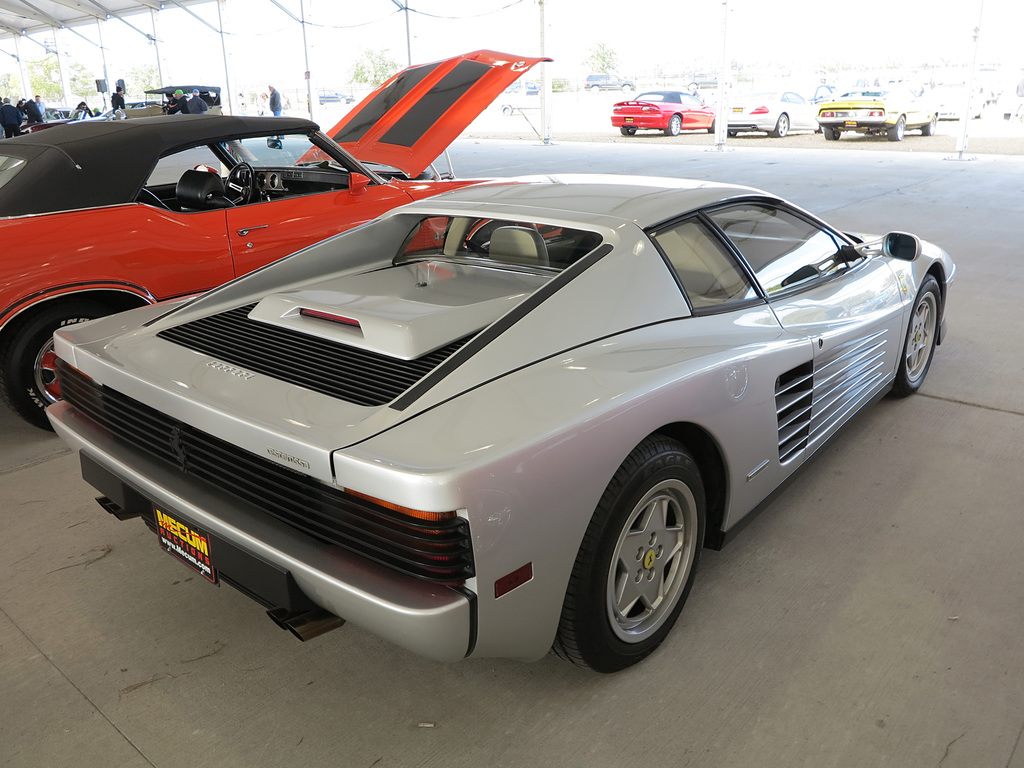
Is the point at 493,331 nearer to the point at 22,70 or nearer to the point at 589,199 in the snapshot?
the point at 589,199

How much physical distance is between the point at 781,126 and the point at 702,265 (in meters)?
20.3

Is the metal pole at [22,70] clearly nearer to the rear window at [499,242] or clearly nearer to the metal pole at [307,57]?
the metal pole at [307,57]

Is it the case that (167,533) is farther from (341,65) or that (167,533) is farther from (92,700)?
(341,65)

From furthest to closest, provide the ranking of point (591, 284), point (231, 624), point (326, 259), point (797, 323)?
point (326, 259) → point (797, 323) → point (231, 624) → point (591, 284)

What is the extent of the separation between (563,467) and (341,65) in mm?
26780

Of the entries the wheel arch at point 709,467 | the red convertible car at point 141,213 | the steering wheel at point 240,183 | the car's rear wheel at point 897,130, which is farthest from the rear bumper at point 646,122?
the wheel arch at point 709,467

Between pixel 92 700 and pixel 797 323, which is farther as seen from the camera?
pixel 797 323

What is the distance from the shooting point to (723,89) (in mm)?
17844

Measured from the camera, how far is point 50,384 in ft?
12.3

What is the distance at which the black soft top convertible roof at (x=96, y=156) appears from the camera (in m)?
3.72

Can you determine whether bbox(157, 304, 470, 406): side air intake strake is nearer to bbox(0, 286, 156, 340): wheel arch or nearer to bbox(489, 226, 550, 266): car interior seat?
bbox(489, 226, 550, 266): car interior seat

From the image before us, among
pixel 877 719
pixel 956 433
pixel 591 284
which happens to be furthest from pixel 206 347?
pixel 956 433

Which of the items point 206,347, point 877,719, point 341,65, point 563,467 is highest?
point 341,65

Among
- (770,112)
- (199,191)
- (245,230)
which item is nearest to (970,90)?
(770,112)
